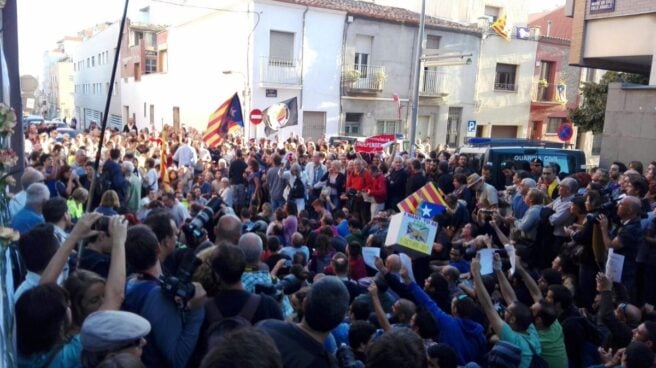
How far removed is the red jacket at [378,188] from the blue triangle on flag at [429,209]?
10.6 feet

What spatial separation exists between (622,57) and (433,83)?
40.5 ft

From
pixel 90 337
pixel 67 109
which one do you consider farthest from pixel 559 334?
pixel 67 109

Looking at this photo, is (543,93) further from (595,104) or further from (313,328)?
(313,328)

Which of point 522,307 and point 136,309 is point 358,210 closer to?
point 522,307

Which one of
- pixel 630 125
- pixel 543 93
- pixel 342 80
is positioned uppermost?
pixel 543 93

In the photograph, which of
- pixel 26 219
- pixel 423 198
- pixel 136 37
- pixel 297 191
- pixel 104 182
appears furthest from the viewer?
pixel 136 37

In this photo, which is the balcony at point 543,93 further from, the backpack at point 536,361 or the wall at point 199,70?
the backpack at point 536,361

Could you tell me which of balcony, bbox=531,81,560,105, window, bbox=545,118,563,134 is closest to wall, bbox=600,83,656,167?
balcony, bbox=531,81,560,105

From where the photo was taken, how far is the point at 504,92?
2752 cm

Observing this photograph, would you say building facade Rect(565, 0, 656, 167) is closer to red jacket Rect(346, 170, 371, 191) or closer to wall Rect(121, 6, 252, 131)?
red jacket Rect(346, 170, 371, 191)

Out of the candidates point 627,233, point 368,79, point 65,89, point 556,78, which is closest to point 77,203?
point 627,233

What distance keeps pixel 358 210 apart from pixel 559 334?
6762 millimetres

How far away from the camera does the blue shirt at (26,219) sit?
4684 mm

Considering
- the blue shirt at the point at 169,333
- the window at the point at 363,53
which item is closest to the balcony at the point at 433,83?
the window at the point at 363,53
